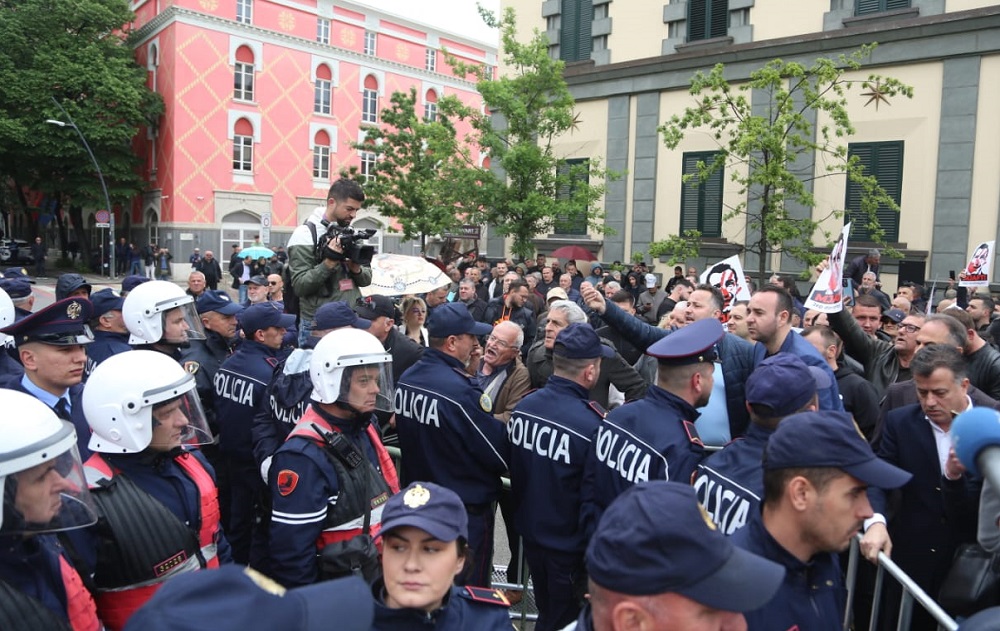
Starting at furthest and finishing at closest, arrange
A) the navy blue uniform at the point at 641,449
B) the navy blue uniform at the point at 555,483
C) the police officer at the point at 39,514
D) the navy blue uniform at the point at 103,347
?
1. the navy blue uniform at the point at 103,347
2. the navy blue uniform at the point at 555,483
3. the navy blue uniform at the point at 641,449
4. the police officer at the point at 39,514

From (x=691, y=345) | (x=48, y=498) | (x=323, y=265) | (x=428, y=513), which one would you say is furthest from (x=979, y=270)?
(x=48, y=498)

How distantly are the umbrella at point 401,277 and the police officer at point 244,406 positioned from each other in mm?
1031

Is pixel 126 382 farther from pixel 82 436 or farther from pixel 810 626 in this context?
pixel 810 626

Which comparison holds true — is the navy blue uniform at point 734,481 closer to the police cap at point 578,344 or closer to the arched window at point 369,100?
the police cap at point 578,344

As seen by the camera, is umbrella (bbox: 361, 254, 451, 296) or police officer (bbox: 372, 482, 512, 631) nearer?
police officer (bbox: 372, 482, 512, 631)

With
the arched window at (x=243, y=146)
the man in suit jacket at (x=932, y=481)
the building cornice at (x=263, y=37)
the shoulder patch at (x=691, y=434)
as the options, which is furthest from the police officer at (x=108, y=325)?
the building cornice at (x=263, y=37)

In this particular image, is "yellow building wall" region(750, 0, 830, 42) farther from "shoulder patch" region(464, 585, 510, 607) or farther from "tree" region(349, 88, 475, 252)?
"shoulder patch" region(464, 585, 510, 607)

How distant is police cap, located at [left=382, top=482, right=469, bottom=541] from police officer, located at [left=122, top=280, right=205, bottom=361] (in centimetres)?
322

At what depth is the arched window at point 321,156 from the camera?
44.0 meters

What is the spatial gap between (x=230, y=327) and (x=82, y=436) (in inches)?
106

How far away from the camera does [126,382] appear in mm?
3051

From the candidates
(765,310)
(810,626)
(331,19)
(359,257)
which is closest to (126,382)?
(359,257)

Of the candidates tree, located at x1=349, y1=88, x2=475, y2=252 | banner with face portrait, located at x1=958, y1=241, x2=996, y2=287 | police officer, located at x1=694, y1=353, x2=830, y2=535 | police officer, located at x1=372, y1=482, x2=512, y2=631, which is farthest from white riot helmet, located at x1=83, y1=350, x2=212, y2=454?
A: tree, located at x1=349, y1=88, x2=475, y2=252

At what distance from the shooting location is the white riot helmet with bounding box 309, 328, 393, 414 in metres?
3.63
